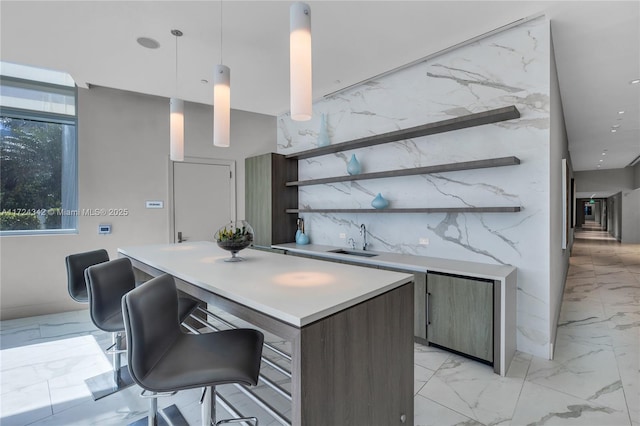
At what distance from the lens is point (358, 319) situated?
132 cm

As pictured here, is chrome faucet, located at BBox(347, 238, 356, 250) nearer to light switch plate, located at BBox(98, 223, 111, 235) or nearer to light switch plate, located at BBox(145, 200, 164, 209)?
light switch plate, located at BBox(145, 200, 164, 209)

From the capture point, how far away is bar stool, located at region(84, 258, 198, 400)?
1882 mm

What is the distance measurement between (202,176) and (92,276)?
328cm

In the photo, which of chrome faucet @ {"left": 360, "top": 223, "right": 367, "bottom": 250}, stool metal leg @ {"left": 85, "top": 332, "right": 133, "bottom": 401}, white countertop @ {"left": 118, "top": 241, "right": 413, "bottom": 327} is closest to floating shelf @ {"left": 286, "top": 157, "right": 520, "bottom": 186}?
chrome faucet @ {"left": 360, "top": 223, "right": 367, "bottom": 250}

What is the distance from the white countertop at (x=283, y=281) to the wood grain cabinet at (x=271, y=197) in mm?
2011

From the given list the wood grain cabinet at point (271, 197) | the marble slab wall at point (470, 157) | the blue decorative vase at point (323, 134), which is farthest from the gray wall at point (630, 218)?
the wood grain cabinet at point (271, 197)

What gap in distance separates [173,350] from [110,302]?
0.87m

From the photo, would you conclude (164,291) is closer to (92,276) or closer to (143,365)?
(143,365)

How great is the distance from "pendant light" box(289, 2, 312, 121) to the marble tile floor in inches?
76.0

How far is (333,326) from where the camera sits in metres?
1.21

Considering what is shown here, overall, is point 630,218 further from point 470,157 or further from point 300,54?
point 300,54

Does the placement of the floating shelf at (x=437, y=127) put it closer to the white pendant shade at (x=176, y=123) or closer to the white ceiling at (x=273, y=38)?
the white ceiling at (x=273, y=38)

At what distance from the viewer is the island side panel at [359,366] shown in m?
1.12

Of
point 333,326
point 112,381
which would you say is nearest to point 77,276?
point 112,381
